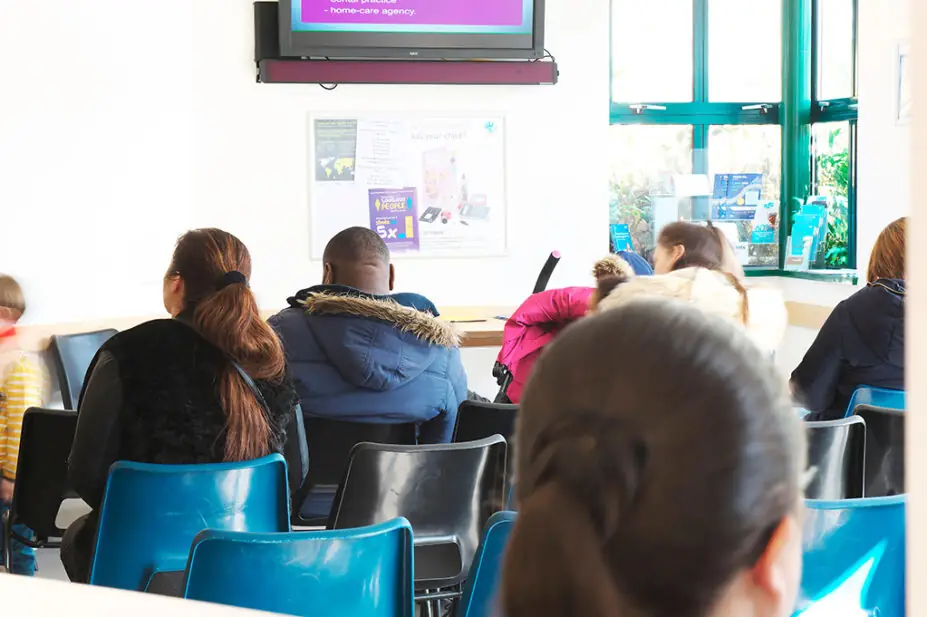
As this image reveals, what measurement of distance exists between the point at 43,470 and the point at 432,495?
3.75ft

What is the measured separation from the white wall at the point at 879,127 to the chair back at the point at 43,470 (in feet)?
14.1

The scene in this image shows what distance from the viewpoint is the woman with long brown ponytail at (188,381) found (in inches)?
94.1

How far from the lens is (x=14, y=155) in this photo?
4258 mm

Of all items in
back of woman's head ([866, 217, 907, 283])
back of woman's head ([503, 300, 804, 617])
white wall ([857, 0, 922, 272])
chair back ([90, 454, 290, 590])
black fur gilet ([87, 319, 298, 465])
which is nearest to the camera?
back of woman's head ([503, 300, 804, 617])

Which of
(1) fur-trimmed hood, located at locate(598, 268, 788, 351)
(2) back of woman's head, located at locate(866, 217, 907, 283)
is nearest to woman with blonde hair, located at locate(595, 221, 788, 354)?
(1) fur-trimmed hood, located at locate(598, 268, 788, 351)

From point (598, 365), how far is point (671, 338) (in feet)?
0.16

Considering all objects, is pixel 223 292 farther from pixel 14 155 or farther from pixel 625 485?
pixel 14 155

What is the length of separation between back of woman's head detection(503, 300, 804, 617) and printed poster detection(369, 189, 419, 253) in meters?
5.39

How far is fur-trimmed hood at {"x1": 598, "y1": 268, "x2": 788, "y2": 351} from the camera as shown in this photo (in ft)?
9.99

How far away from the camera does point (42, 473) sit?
2.93m

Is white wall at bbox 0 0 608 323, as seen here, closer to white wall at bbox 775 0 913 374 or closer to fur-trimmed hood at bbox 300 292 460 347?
white wall at bbox 775 0 913 374

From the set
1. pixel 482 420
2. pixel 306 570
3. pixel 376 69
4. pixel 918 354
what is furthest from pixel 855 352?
pixel 376 69

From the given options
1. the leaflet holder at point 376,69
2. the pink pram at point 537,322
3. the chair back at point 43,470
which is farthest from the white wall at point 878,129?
the chair back at point 43,470

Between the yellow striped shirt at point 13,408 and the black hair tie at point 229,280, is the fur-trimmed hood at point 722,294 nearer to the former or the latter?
the black hair tie at point 229,280
